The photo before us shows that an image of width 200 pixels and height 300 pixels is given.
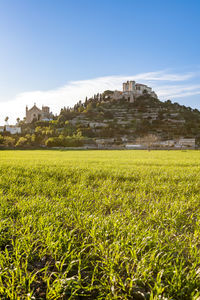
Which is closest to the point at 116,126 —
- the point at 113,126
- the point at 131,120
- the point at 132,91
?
the point at 113,126

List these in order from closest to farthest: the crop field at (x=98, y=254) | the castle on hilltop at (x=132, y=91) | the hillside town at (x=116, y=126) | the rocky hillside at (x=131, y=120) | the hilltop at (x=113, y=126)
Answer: the crop field at (x=98, y=254), the hillside town at (x=116, y=126), the hilltop at (x=113, y=126), the rocky hillside at (x=131, y=120), the castle on hilltop at (x=132, y=91)

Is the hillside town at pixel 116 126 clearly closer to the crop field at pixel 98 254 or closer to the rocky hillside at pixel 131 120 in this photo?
the rocky hillside at pixel 131 120

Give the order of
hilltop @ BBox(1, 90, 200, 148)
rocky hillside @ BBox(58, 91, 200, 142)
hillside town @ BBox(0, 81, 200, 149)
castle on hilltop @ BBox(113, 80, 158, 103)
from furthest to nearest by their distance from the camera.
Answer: castle on hilltop @ BBox(113, 80, 158, 103), rocky hillside @ BBox(58, 91, 200, 142), hilltop @ BBox(1, 90, 200, 148), hillside town @ BBox(0, 81, 200, 149)

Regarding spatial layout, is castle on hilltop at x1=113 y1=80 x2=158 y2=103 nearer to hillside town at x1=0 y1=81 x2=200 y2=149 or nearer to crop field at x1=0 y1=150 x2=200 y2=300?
hillside town at x1=0 y1=81 x2=200 y2=149

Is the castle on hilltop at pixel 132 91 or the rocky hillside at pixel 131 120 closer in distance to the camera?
the rocky hillside at pixel 131 120

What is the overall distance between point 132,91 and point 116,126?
77.7 metres

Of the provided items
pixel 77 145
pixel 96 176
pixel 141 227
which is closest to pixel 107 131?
pixel 77 145

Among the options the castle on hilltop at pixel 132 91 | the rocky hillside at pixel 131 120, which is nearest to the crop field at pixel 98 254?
the rocky hillside at pixel 131 120

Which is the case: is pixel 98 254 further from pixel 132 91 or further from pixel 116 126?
pixel 132 91

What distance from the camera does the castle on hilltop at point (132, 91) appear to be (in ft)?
532

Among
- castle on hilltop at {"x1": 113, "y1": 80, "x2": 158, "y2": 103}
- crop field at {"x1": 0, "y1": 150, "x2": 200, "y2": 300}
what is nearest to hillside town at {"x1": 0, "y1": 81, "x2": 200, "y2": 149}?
castle on hilltop at {"x1": 113, "y1": 80, "x2": 158, "y2": 103}

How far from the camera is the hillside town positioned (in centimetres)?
A: 6788

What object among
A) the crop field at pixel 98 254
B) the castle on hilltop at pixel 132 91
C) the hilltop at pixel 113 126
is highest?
the castle on hilltop at pixel 132 91

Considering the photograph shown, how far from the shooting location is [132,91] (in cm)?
16688
